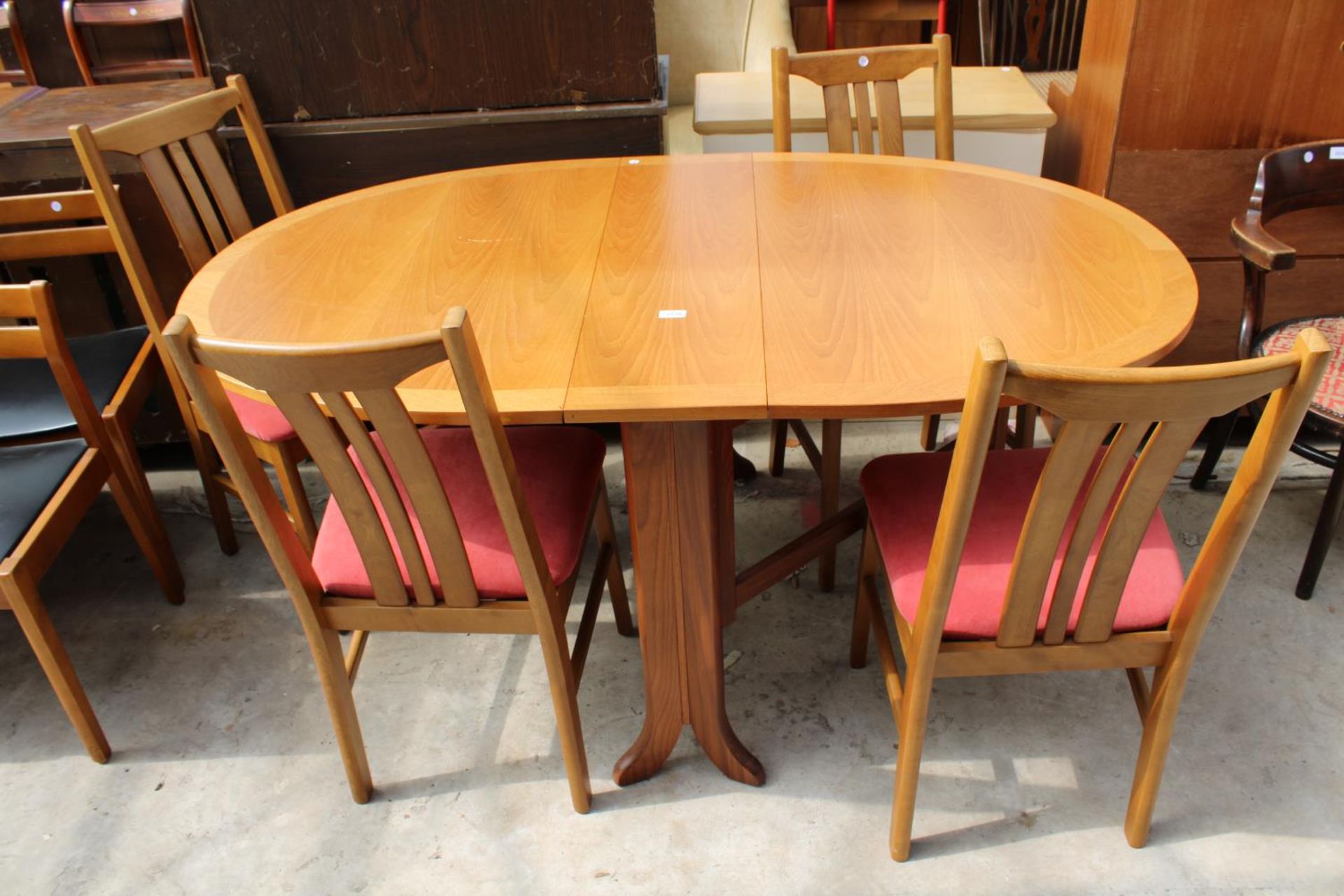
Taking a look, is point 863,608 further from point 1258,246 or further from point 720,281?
point 1258,246

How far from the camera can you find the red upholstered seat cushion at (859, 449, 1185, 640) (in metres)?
1.33

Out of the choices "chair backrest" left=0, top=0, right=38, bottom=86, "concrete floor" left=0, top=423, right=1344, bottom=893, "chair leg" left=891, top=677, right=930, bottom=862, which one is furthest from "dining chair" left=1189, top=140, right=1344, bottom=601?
"chair backrest" left=0, top=0, right=38, bottom=86

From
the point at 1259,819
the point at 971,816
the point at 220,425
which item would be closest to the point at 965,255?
the point at 971,816

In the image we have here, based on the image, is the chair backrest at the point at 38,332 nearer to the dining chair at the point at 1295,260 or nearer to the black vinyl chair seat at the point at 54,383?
the black vinyl chair seat at the point at 54,383

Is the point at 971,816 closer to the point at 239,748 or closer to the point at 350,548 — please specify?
the point at 350,548

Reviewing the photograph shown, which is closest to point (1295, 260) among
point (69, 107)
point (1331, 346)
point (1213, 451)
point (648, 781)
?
point (1331, 346)

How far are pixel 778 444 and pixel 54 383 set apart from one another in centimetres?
161

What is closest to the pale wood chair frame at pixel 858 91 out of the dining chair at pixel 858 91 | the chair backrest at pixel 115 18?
the dining chair at pixel 858 91

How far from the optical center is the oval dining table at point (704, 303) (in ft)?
4.15

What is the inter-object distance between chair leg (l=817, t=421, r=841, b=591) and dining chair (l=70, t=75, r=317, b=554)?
1019mm

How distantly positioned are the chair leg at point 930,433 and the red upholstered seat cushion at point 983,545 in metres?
0.86

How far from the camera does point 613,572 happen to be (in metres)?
1.92

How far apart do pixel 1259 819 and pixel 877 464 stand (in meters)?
0.83

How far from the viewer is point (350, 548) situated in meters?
1.48
